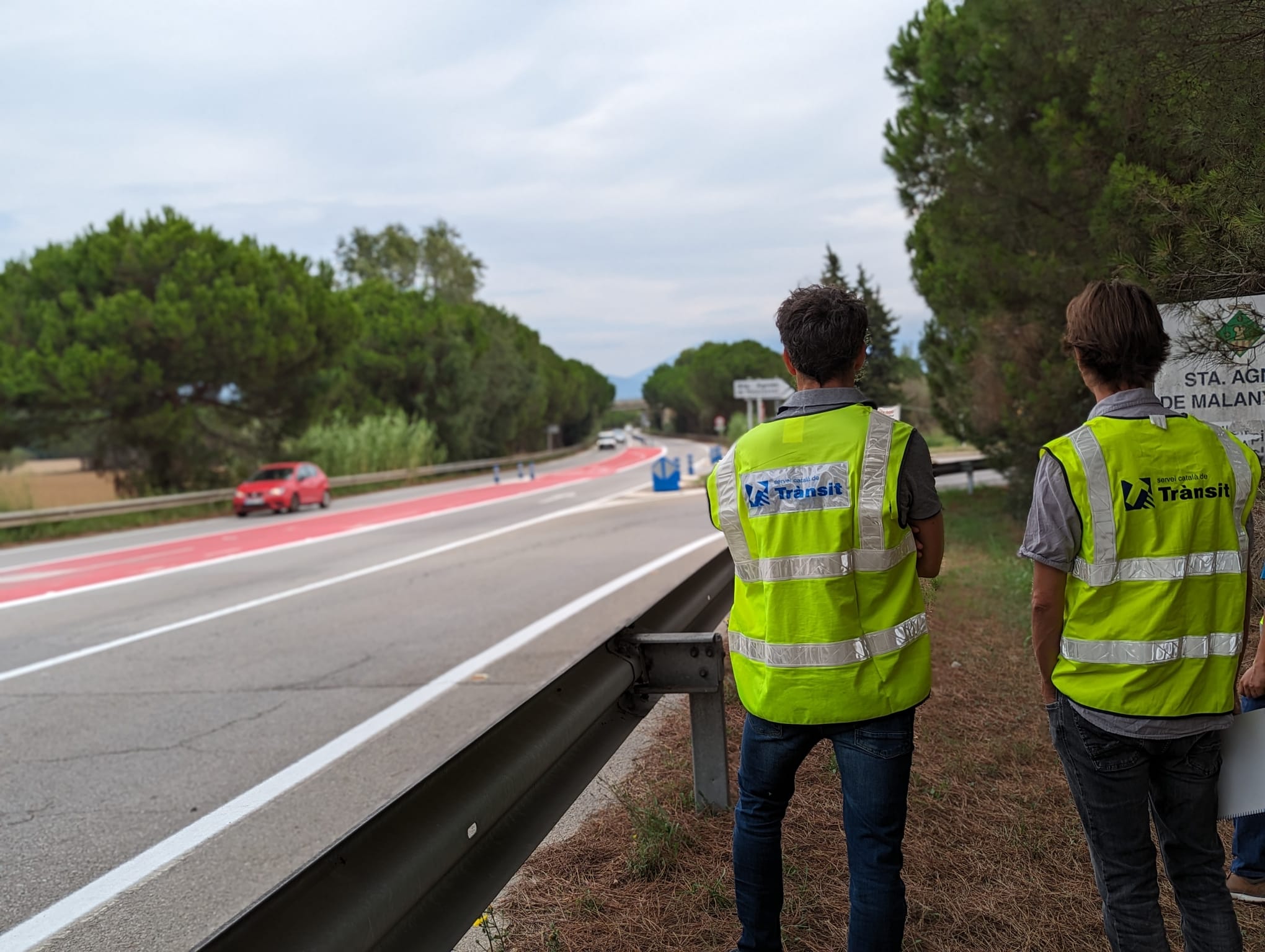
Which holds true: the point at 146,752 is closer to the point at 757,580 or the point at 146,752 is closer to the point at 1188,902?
the point at 757,580

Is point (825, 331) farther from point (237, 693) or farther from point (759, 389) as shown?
point (759, 389)

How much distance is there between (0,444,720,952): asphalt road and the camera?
170 inches

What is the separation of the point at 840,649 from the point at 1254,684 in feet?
3.45

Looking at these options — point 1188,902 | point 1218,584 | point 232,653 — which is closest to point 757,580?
point 1218,584

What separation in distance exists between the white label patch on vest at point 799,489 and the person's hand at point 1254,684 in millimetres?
1120

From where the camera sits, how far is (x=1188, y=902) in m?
2.61

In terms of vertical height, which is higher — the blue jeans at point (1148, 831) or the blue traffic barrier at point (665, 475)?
the blue jeans at point (1148, 831)

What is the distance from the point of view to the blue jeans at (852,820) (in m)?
2.63

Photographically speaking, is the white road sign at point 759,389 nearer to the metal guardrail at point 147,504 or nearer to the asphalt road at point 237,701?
the metal guardrail at point 147,504

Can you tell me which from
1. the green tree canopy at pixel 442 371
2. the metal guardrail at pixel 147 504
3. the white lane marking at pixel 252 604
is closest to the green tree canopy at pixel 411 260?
the green tree canopy at pixel 442 371

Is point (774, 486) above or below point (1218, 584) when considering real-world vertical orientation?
above

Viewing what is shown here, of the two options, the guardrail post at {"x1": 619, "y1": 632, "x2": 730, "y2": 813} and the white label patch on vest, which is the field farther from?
the white label patch on vest

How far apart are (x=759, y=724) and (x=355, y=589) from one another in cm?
1007

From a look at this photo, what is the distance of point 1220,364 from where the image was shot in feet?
13.6
